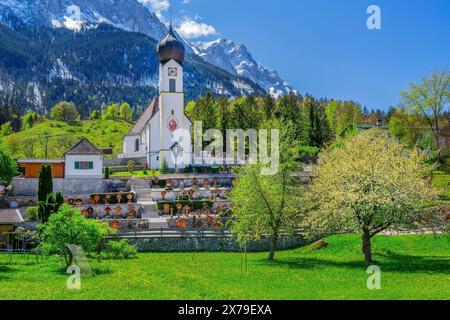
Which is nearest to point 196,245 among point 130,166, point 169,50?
point 130,166

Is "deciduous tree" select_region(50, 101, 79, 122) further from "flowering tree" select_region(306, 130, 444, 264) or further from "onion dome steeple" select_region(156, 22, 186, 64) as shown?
"flowering tree" select_region(306, 130, 444, 264)

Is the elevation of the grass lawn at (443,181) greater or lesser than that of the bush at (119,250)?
greater

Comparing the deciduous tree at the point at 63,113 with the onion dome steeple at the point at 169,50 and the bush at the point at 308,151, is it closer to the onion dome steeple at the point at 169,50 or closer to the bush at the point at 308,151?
the onion dome steeple at the point at 169,50

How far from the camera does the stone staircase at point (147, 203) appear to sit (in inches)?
Result: 1710

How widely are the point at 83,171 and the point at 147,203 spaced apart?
334 inches

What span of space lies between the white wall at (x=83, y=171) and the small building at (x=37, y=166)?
2.71 feet

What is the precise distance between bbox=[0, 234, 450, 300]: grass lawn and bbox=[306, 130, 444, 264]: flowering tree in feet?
6.81

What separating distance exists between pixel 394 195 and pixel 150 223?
20.1 metres

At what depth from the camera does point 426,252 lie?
34000 mm

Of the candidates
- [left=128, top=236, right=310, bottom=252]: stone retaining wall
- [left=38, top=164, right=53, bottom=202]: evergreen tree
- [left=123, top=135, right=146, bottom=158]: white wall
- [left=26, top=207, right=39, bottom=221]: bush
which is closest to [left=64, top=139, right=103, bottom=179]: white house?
[left=38, top=164, right=53, bottom=202]: evergreen tree

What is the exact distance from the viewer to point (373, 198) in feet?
94.2

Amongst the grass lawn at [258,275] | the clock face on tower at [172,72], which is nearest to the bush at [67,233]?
the grass lawn at [258,275]

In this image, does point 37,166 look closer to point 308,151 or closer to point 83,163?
point 83,163

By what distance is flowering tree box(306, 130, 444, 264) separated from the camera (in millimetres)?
28891
